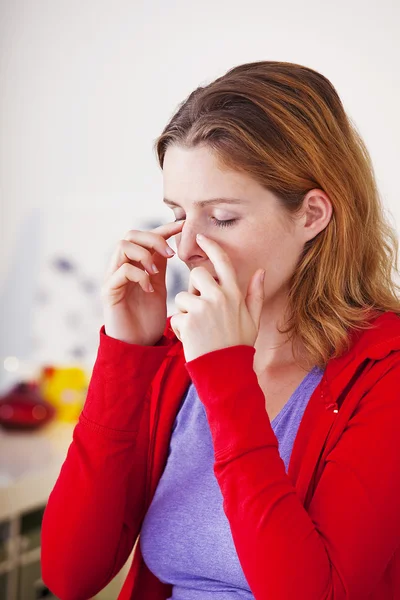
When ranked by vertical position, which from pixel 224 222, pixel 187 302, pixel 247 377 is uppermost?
pixel 224 222

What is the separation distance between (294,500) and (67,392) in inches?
64.8

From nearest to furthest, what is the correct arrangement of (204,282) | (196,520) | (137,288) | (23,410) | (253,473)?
(253,473) → (204,282) → (196,520) → (137,288) → (23,410)

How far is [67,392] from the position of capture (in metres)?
2.39

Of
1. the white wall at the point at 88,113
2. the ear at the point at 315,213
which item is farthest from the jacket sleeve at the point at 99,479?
the white wall at the point at 88,113

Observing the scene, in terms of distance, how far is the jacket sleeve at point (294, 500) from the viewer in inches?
32.3

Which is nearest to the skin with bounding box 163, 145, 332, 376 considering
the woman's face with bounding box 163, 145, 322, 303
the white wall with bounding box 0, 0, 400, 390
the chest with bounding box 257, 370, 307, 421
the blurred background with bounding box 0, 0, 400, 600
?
the woman's face with bounding box 163, 145, 322, 303

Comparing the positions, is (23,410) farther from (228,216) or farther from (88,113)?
(228,216)

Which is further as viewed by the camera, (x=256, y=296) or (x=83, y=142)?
(x=83, y=142)

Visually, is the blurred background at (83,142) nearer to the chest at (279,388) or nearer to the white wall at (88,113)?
the white wall at (88,113)

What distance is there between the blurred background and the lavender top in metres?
0.86

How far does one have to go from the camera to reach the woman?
0.86 m

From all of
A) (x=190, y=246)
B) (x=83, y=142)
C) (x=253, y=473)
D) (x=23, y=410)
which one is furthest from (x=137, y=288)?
(x=83, y=142)

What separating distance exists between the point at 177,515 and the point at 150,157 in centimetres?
152

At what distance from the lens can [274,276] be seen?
106cm
